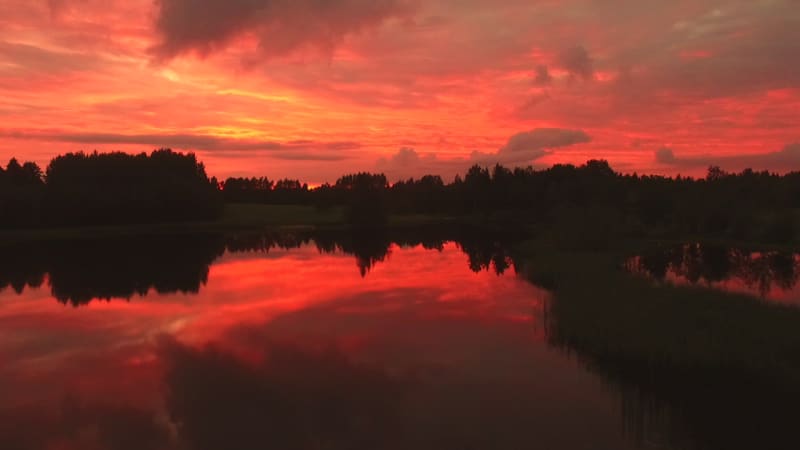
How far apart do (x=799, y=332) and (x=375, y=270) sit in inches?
1185

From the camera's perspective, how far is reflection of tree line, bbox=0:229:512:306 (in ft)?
119

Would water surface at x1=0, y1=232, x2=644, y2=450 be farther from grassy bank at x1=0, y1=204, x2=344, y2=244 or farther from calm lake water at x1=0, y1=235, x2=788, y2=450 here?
grassy bank at x1=0, y1=204, x2=344, y2=244

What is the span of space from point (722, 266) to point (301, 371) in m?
34.4

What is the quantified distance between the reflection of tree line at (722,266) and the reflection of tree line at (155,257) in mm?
11084

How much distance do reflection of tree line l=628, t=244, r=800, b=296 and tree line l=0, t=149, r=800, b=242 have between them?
574 cm

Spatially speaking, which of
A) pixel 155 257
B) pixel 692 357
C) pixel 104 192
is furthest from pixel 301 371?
pixel 104 192

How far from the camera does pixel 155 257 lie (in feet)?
170

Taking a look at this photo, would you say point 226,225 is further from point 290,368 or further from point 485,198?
point 290,368

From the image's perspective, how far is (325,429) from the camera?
44.4 feet

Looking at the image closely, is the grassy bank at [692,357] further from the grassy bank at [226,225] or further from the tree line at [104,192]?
the tree line at [104,192]

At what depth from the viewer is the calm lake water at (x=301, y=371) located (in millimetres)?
13289

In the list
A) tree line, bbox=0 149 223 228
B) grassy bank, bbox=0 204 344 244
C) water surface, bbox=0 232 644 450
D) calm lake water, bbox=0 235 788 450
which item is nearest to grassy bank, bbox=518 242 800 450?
calm lake water, bbox=0 235 788 450

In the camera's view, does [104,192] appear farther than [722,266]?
Yes

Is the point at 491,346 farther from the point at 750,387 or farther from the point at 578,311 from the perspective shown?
the point at 750,387
